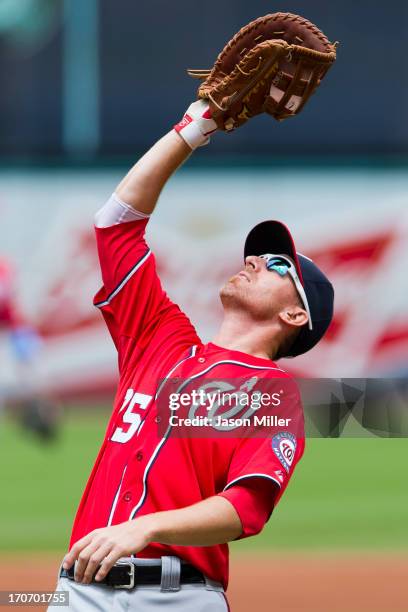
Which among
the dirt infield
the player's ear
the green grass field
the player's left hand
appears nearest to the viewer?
the player's left hand

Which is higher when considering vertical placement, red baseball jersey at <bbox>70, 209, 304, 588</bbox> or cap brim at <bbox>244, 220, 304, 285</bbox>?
cap brim at <bbox>244, 220, 304, 285</bbox>

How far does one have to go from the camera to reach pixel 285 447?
7.48ft

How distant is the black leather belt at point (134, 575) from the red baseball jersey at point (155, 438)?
0.03 metres

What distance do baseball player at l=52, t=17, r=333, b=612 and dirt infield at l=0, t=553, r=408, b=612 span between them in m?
2.61

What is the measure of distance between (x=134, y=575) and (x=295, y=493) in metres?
5.15

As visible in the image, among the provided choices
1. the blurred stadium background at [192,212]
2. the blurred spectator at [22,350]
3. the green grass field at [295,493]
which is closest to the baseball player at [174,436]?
the blurred stadium background at [192,212]

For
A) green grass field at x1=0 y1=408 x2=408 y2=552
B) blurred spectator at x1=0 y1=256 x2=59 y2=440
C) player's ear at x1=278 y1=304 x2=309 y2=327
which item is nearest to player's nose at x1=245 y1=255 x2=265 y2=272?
player's ear at x1=278 y1=304 x2=309 y2=327

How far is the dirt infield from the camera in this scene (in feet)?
16.8

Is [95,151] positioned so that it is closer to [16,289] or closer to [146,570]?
[16,289]

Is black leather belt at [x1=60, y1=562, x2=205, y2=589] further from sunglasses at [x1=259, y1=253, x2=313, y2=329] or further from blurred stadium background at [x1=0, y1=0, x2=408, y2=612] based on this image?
blurred stadium background at [x1=0, y1=0, x2=408, y2=612]

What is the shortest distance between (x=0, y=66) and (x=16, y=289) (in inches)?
87.9

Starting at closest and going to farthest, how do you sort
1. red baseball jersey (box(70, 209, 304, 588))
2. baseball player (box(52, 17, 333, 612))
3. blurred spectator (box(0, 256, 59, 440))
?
baseball player (box(52, 17, 333, 612)) < red baseball jersey (box(70, 209, 304, 588)) < blurred spectator (box(0, 256, 59, 440))

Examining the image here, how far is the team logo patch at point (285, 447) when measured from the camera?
2.26 m

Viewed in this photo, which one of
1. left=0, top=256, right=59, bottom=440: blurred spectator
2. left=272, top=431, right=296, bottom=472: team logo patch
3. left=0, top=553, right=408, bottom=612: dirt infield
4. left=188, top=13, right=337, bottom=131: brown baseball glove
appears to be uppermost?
left=0, top=256, right=59, bottom=440: blurred spectator
